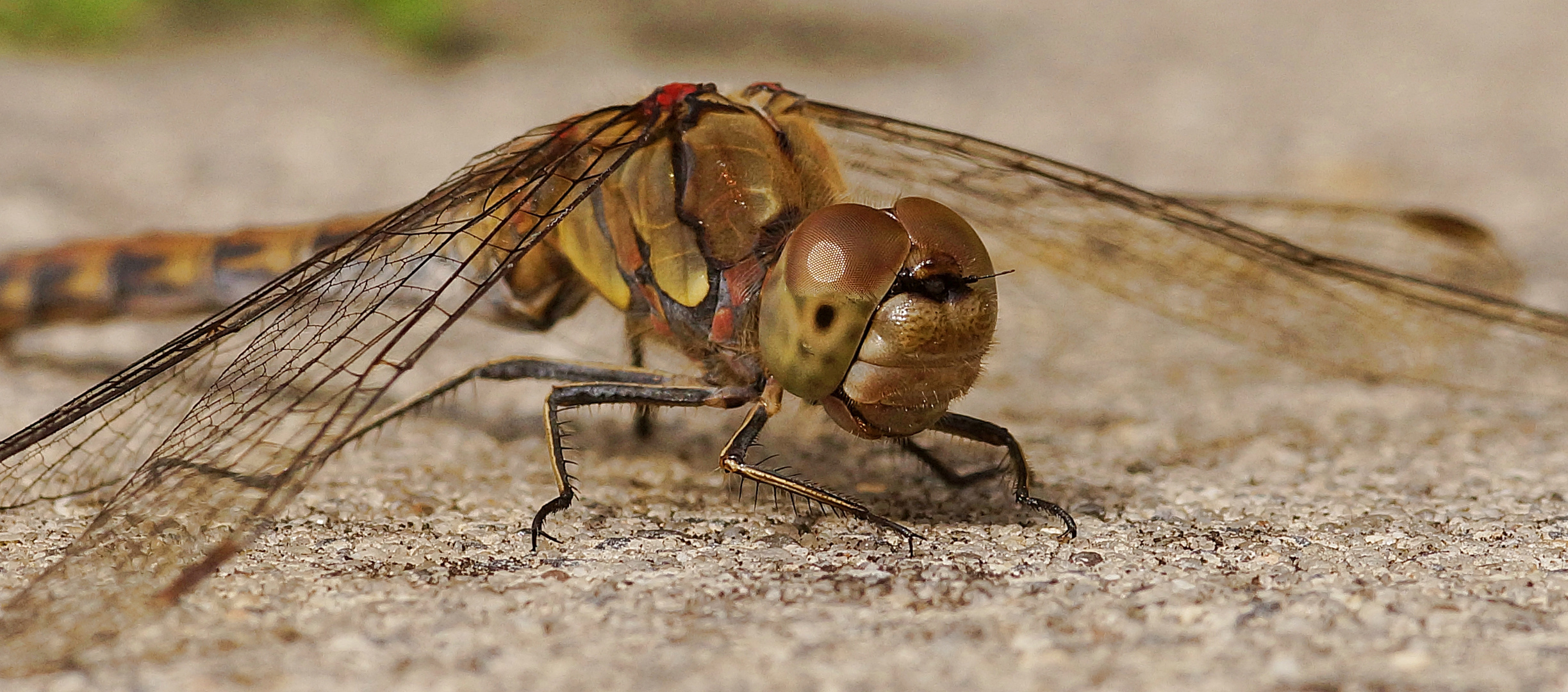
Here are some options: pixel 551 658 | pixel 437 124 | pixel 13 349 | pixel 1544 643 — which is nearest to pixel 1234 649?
pixel 1544 643

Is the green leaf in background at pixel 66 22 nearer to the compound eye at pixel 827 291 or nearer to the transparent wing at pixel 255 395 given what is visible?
the transparent wing at pixel 255 395

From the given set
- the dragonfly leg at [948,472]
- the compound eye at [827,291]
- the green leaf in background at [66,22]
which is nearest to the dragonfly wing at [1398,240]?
the dragonfly leg at [948,472]

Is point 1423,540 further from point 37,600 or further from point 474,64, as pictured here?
point 474,64

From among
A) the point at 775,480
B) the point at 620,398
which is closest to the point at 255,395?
the point at 620,398

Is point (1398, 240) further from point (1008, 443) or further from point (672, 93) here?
point (672, 93)

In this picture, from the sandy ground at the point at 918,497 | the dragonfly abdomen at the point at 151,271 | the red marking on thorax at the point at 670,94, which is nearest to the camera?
the sandy ground at the point at 918,497

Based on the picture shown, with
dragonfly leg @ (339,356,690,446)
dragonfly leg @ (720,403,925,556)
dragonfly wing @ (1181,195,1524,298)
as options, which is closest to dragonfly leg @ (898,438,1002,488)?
dragonfly leg @ (720,403,925,556)
